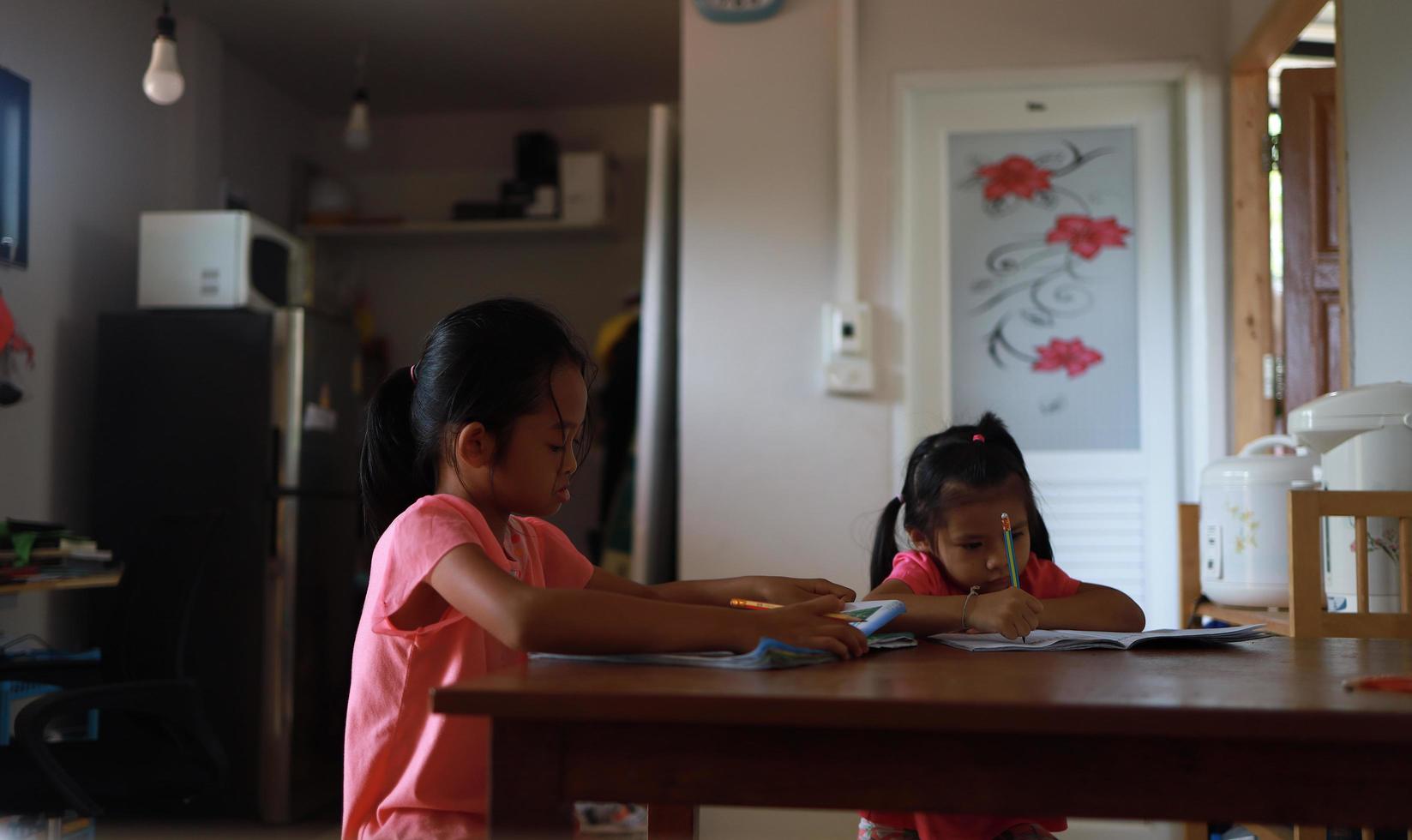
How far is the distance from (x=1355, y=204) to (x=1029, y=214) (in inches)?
48.2

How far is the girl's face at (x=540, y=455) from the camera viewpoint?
1214 mm

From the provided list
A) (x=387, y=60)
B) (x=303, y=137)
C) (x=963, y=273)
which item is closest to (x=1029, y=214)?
(x=963, y=273)

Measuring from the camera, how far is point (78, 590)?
3.75 meters

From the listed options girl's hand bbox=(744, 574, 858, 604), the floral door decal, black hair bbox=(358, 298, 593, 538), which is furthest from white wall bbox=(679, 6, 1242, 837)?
black hair bbox=(358, 298, 593, 538)

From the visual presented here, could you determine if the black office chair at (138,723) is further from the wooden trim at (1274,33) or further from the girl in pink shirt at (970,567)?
Answer: the wooden trim at (1274,33)

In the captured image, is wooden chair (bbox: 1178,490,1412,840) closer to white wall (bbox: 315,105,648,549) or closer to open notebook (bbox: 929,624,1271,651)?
open notebook (bbox: 929,624,1271,651)

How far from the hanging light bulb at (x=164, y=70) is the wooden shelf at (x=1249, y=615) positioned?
2868mm

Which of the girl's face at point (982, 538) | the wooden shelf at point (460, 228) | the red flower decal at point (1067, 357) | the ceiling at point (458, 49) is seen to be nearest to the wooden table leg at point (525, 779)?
the girl's face at point (982, 538)

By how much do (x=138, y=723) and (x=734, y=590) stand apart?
171 cm

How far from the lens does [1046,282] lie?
3.46 m

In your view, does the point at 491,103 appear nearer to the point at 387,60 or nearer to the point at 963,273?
the point at 387,60

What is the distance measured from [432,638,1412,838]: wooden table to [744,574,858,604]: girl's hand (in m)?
0.53

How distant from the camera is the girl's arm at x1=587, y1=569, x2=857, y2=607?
1.36 metres

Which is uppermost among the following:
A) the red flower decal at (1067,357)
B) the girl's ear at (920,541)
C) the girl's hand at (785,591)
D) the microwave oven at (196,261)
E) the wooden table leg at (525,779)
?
the microwave oven at (196,261)
